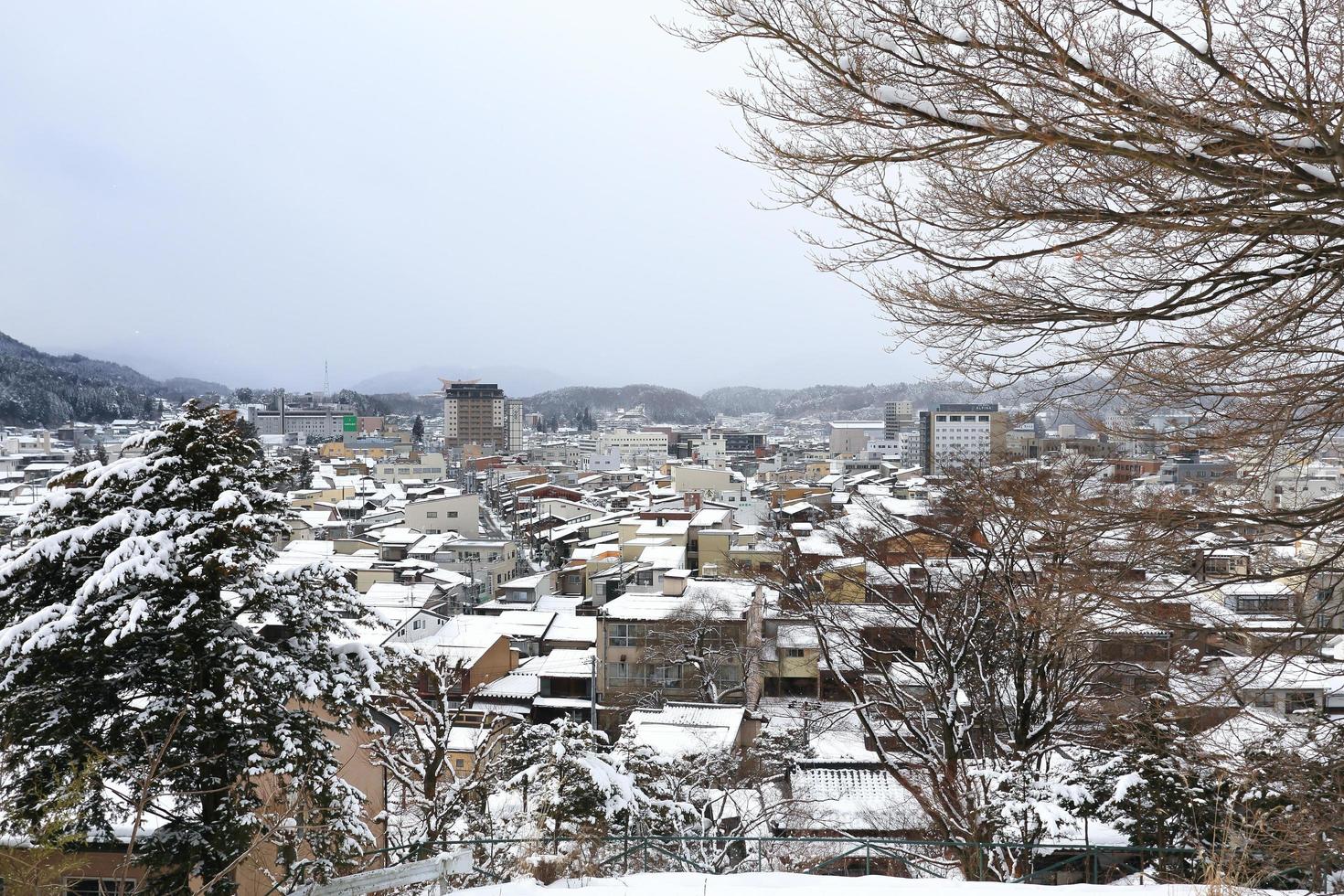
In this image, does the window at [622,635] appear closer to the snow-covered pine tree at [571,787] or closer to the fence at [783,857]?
the fence at [783,857]

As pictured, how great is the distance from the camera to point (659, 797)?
7254 millimetres

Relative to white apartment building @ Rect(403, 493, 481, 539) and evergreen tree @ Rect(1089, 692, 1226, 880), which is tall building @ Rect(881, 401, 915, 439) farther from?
evergreen tree @ Rect(1089, 692, 1226, 880)

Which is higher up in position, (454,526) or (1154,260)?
(1154,260)

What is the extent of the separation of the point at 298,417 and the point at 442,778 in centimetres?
9263

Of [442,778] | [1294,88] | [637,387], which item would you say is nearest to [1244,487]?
[1294,88]

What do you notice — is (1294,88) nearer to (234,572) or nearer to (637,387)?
(234,572)

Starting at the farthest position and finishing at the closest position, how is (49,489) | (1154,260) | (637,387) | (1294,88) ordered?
1. (637,387)
2. (49,489)
3. (1154,260)
4. (1294,88)

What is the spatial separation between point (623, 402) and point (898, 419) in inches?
2593

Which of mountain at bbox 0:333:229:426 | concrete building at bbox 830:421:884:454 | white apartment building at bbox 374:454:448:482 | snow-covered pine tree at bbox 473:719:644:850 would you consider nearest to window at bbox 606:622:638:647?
snow-covered pine tree at bbox 473:719:644:850

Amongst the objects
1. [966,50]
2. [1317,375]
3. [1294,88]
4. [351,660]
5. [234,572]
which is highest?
[966,50]

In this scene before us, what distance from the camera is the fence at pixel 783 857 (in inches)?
168

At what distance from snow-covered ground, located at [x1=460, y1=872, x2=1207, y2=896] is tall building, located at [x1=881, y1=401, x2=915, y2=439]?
7517cm

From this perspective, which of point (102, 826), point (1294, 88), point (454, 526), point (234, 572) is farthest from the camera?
point (454, 526)

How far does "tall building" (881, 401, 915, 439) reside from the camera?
79438 millimetres
